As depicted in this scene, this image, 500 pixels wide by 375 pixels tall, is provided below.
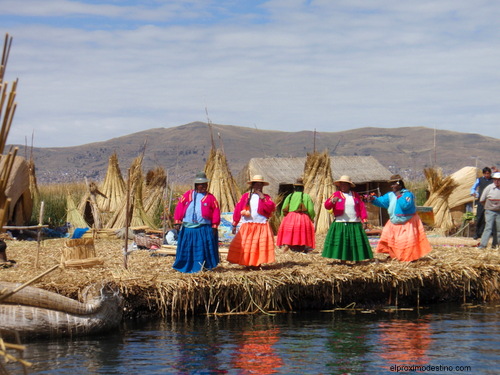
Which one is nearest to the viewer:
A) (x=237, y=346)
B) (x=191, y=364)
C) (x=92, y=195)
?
(x=191, y=364)

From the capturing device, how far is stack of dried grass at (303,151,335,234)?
664 inches

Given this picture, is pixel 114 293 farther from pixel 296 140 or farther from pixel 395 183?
pixel 296 140

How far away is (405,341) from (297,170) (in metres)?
12.4

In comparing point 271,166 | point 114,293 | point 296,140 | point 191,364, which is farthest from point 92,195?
point 296,140

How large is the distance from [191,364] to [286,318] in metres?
2.51

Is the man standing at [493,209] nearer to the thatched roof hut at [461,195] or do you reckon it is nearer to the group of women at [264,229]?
the group of women at [264,229]

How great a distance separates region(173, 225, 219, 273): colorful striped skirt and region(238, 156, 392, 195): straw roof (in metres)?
9.38

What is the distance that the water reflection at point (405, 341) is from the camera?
7305 mm

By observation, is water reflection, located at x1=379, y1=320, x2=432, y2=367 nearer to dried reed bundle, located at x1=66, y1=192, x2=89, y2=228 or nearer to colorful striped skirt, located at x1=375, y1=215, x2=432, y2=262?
colorful striped skirt, located at x1=375, y1=215, x2=432, y2=262

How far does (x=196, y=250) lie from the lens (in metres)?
9.73

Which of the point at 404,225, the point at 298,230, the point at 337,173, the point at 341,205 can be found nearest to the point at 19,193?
the point at 298,230

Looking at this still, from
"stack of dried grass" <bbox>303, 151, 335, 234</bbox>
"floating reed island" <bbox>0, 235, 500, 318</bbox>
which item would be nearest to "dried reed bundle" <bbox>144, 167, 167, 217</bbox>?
"stack of dried grass" <bbox>303, 151, 335, 234</bbox>

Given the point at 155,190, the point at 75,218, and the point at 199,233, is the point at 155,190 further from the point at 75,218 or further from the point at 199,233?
the point at 199,233

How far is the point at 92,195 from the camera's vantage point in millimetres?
16906
